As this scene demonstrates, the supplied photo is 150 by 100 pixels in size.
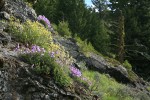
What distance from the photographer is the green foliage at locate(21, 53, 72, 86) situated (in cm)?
904

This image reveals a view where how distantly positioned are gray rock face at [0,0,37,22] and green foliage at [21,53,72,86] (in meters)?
3.39

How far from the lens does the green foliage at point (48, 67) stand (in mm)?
9039

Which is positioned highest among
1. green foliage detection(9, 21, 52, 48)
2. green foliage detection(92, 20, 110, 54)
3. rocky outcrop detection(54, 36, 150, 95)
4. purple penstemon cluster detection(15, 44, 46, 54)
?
green foliage detection(9, 21, 52, 48)

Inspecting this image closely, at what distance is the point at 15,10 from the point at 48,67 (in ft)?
18.4

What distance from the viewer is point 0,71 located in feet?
27.7

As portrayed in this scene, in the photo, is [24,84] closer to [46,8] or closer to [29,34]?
[29,34]

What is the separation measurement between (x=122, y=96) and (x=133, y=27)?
25157mm

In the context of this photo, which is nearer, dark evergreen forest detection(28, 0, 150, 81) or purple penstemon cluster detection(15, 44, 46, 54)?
purple penstemon cluster detection(15, 44, 46, 54)

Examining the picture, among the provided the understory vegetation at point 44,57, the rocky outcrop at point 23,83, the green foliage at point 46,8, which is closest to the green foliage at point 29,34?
the understory vegetation at point 44,57

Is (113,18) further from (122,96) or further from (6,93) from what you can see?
(6,93)

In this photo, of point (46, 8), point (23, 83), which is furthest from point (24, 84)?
point (46, 8)

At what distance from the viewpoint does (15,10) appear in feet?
46.3

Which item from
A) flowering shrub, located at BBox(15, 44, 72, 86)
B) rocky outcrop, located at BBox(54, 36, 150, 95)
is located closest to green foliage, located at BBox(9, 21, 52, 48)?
flowering shrub, located at BBox(15, 44, 72, 86)

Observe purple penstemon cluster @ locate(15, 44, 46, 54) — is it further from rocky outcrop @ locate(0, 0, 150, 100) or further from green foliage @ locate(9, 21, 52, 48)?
green foliage @ locate(9, 21, 52, 48)
